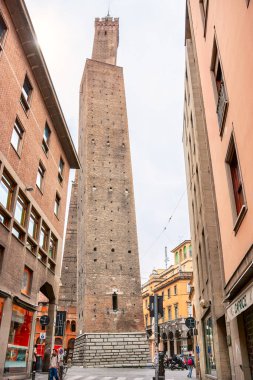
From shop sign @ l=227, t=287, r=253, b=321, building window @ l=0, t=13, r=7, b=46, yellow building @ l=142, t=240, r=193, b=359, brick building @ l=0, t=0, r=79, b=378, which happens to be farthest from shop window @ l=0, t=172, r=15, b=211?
yellow building @ l=142, t=240, r=193, b=359

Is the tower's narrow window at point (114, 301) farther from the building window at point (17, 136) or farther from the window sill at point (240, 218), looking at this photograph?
the window sill at point (240, 218)

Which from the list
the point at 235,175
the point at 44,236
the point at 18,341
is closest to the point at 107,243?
the point at 44,236

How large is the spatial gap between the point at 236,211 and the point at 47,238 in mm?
10906

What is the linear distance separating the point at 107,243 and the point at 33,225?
19.7 m

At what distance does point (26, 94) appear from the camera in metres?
14.7

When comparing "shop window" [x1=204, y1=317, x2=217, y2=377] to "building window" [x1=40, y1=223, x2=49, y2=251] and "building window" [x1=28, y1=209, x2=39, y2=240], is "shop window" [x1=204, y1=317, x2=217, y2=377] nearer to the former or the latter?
"building window" [x1=28, y1=209, x2=39, y2=240]

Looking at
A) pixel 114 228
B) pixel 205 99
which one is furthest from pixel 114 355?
pixel 205 99

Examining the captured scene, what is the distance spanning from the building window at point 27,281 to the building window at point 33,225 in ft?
4.63

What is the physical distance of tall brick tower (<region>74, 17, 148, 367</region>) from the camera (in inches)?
1204

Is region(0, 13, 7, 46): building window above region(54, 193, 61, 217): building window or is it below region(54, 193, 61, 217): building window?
above

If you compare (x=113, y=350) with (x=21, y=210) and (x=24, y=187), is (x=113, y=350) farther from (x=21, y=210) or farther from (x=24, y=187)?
(x=24, y=187)

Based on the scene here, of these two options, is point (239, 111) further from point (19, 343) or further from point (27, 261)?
point (19, 343)

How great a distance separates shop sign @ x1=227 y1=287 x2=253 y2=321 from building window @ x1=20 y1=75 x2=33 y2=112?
10.7 m

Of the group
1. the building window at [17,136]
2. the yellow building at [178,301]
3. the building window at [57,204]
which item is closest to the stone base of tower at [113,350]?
the yellow building at [178,301]
